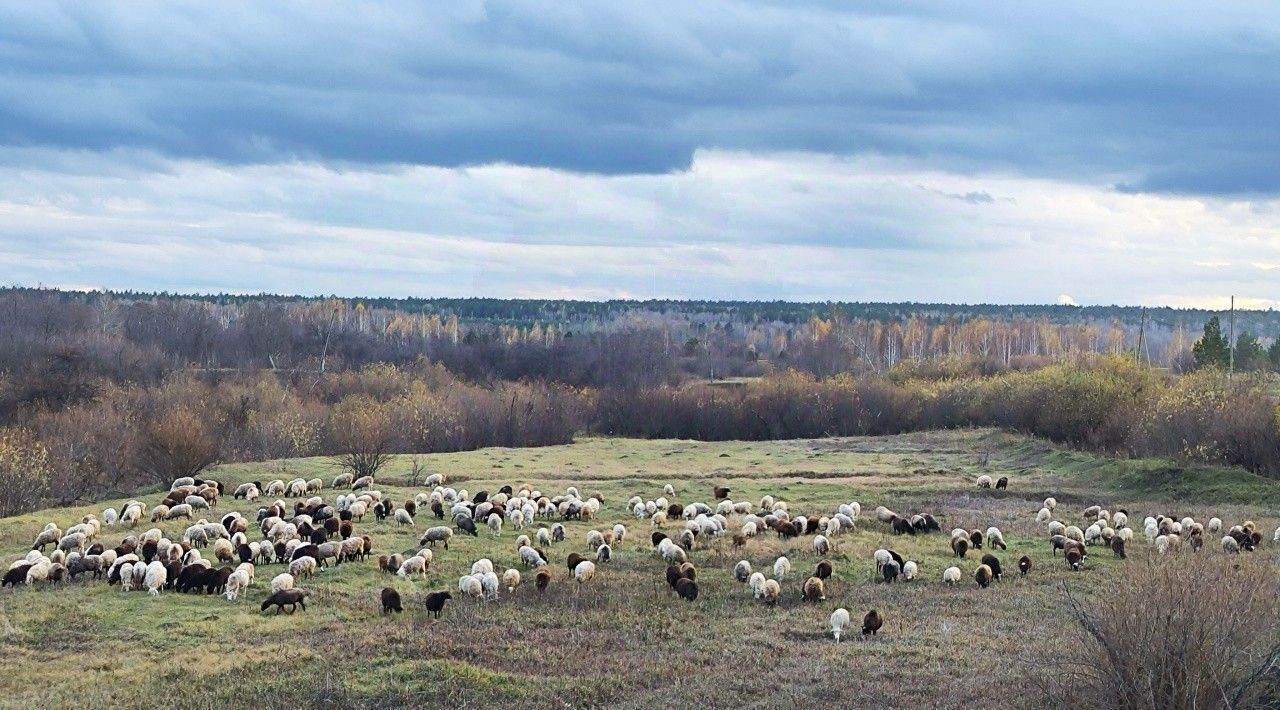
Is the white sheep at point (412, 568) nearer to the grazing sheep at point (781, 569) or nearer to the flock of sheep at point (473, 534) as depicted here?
the flock of sheep at point (473, 534)

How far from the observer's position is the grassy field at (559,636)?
1638 cm

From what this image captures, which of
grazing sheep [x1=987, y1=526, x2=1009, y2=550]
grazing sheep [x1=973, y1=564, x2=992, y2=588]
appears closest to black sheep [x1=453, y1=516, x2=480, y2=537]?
grazing sheep [x1=973, y1=564, x2=992, y2=588]

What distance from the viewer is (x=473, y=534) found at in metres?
29.8

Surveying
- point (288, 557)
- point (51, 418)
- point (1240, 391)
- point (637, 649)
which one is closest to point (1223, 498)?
point (1240, 391)

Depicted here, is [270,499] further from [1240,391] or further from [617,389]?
[617,389]

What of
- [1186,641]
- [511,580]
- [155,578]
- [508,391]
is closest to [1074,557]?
[511,580]

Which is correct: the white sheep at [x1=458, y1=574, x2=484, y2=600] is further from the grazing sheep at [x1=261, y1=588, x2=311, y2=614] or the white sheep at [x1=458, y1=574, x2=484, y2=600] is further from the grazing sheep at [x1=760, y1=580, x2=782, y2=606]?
the grazing sheep at [x1=760, y1=580, x2=782, y2=606]

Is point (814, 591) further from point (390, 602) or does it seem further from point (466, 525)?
point (466, 525)

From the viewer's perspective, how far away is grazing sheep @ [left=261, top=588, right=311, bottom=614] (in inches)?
828

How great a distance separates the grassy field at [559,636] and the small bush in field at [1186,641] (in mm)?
2233

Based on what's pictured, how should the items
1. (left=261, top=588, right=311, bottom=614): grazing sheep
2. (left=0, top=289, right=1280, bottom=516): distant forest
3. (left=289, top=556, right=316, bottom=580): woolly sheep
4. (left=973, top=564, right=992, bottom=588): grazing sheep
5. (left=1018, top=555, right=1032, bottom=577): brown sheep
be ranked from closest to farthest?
1. (left=261, top=588, right=311, bottom=614): grazing sheep
2. (left=289, top=556, right=316, bottom=580): woolly sheep
3. (left=973, top=564, right=992, bottom=588): grazing sheep
4. (left=1018, top=555, right=1032, bottom=577): brown sheep
5. (left=0, top=289, right=1280, bottom=516): distant forest

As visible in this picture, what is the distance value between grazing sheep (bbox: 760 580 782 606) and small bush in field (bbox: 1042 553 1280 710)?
9370mm

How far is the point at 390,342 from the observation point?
481 ft

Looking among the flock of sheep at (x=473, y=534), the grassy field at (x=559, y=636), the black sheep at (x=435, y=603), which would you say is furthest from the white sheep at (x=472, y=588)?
the black sheep at (x=435, y=603)
